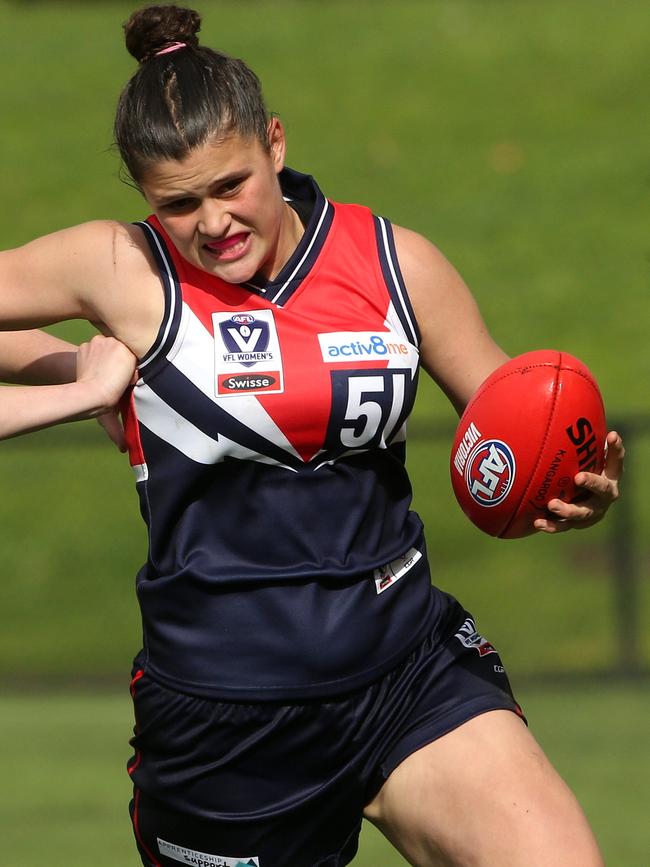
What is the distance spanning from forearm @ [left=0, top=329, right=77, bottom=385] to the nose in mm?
675

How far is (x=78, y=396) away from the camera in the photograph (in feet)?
11.2

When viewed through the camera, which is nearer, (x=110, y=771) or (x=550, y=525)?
(x=550, y=525)

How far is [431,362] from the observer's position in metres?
3.73

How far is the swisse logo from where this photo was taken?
343cm

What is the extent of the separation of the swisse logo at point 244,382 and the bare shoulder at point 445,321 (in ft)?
1.42

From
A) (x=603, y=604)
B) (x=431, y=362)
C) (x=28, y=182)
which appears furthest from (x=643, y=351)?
(x=431, y=362)

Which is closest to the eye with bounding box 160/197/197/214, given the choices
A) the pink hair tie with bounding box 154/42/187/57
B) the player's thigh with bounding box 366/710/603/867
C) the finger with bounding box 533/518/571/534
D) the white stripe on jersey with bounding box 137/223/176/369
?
the white stripe on jersey with bounding box 137/223/176/369

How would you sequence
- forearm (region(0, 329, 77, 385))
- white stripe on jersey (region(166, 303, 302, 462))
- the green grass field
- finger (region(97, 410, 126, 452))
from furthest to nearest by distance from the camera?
the green grass field < forearm (region(0, 329, 77, 385)) < finger (region(97, 410, 126, 452)) < white stripe on jersey (region(166, 303, 302, 462))

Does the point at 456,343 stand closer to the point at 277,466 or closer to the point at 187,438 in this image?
the point at 277,466

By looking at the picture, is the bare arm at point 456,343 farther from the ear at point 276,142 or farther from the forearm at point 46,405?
the forearm at point 46,405

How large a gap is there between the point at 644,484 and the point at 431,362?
8443 mm

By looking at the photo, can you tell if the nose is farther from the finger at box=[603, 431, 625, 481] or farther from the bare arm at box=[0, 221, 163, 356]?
the finger at box=[603, 431, 625, 481]

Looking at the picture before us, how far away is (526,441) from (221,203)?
2.90 feet

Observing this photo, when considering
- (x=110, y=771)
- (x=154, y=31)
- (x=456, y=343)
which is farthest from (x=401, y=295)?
(x=110, y=771)
